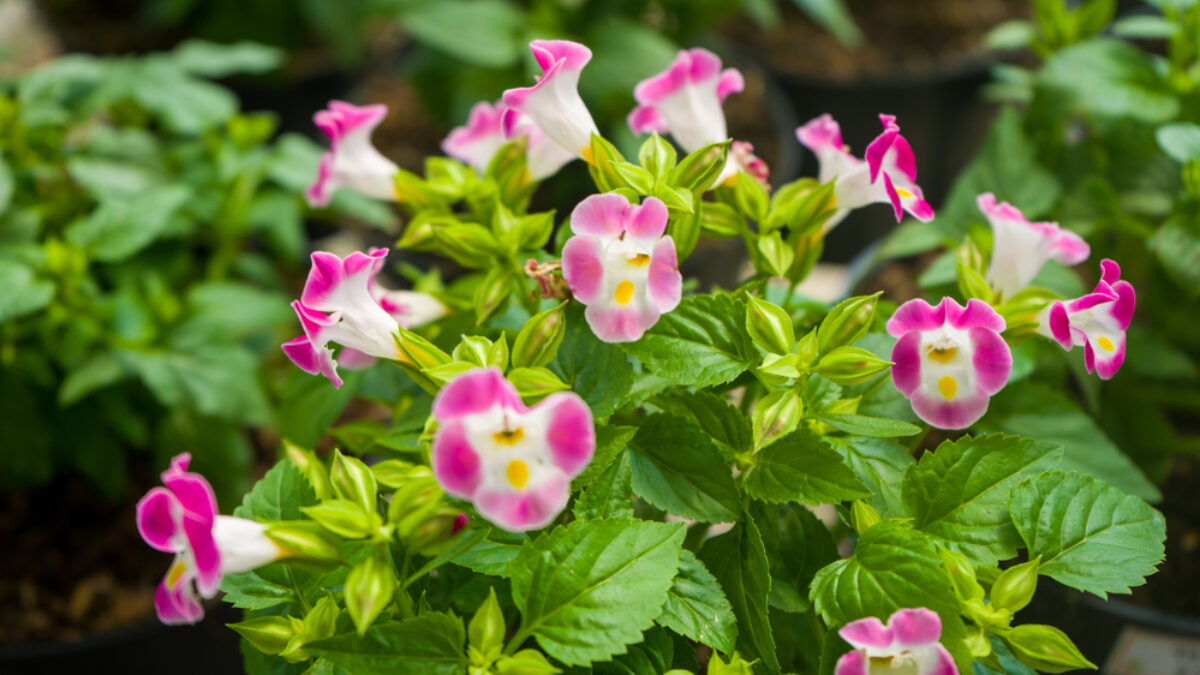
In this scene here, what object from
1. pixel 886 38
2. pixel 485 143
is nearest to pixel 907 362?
pixel 485 143

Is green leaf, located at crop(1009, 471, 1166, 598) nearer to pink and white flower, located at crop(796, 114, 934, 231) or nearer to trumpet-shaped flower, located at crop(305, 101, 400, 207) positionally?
pink and white flower, located at crop(796, 114, 934, 231)

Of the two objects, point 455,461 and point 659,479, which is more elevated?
point 455,461

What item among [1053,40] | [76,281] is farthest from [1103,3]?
[76,281]

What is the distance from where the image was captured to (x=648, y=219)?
58 cm

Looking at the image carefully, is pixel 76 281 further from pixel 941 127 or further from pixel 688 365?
pixel 941 127

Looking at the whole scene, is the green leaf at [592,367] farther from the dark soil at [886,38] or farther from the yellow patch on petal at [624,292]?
the dark soil at [886,38]

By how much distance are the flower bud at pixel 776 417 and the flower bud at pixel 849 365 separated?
0.03 meters

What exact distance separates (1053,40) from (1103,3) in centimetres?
6

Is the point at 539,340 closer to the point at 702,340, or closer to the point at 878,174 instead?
the point at 702,340

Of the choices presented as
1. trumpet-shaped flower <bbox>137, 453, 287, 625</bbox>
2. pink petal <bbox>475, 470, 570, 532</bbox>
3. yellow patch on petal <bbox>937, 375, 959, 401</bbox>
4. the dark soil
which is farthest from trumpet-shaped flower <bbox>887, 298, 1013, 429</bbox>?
the dark soil

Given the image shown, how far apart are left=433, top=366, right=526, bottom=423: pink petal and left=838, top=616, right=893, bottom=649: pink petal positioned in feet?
0.65

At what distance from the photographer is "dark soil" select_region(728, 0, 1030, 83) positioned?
73.5 inches

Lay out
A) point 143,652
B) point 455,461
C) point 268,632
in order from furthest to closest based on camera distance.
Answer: point 143,652, point 268,632, point 455,461

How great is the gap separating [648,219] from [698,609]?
214 millimetres
